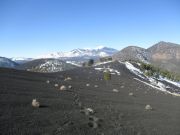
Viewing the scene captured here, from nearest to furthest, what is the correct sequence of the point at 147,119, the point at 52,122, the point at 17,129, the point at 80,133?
the point at 17,129, the point at 80,133, the point at 52,122, the point at 147,119

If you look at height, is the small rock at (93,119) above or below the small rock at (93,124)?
above

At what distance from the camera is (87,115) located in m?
27.0

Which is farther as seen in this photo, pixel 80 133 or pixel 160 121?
pixel 160 121

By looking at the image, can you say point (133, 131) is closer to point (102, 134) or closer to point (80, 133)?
point (102, 134)

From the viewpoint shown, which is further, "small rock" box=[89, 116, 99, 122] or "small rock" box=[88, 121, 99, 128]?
"small rock" box=[89, 116, 99, 122]

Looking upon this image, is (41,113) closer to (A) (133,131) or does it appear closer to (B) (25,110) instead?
(B) (25,110)

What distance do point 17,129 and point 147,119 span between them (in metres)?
16.4

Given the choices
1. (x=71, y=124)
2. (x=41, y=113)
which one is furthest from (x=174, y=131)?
(x=41, y=113)

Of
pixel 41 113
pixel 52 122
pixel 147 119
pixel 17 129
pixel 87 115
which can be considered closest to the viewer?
pixel 17 129

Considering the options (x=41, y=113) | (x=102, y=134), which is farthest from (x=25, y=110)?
(x=102, y=134)

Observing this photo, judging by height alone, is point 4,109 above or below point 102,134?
above

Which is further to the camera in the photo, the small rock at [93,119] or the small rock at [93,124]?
the small rock at [93,119]

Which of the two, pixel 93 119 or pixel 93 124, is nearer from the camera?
pixel 93 124

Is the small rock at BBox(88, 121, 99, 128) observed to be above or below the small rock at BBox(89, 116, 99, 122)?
below
